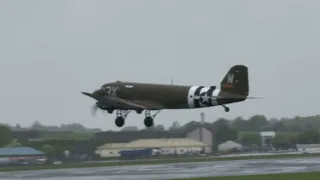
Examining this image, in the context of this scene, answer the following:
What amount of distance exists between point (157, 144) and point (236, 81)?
90025mm

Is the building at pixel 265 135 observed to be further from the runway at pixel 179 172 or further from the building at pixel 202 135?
the runway at pixel 179 172

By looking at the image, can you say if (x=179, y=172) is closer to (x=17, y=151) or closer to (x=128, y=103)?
(x=128, y=103)

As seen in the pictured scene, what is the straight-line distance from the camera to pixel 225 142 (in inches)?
6722

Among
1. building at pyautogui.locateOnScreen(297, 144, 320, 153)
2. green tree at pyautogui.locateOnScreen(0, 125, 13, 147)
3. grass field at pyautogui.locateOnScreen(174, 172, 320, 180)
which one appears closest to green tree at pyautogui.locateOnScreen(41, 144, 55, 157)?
green tree at pyautogui.locateOnScreen(0, 125, 13, 147)

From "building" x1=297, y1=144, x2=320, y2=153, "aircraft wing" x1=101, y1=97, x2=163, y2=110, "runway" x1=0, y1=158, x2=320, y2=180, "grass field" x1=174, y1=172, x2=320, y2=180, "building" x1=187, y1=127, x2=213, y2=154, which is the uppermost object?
"building" x1=187, y1=127, x2=213, y2=154

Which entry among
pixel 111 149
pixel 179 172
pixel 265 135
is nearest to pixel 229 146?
pixel 265 135

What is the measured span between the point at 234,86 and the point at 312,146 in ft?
349

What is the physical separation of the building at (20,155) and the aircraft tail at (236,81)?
86450mm

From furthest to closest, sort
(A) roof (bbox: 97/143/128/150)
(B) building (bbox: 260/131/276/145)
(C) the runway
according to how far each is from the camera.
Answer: (B) building (bbox: 260/131/276/145) < (A) roof (bbox: 97/143/128/150) < (C) the runway

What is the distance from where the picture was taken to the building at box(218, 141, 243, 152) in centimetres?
17300

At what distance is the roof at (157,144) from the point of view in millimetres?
161875

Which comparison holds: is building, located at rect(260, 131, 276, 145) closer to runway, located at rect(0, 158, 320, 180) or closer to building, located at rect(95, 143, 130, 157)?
building, located at rect(95, 143, 130, 157)

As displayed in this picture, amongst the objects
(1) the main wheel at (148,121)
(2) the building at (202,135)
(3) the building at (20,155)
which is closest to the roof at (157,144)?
(2) the building at (202,135)

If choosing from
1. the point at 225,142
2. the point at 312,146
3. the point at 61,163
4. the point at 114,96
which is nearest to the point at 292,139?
the point at 312,146
